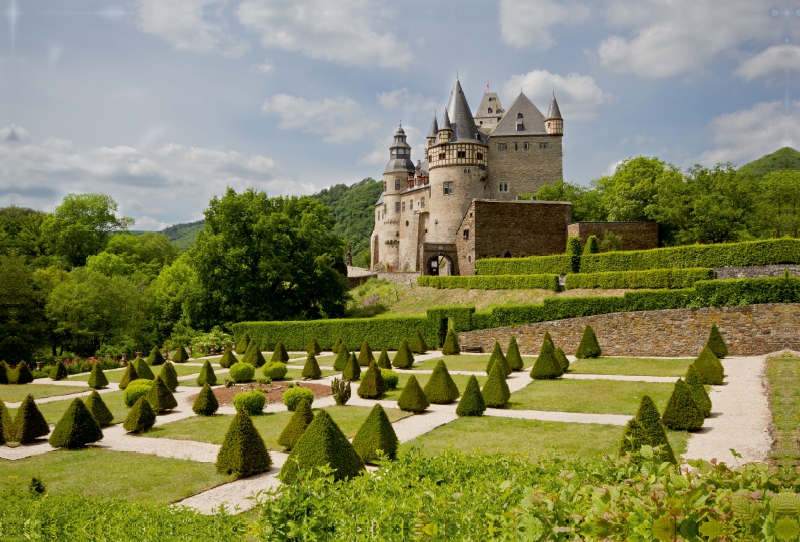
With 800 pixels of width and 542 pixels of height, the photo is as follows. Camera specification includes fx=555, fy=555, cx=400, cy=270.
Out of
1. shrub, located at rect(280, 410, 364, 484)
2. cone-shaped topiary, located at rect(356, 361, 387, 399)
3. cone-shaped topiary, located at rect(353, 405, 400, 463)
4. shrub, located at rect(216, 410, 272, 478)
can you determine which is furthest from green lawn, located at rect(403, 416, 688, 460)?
cone-shaped topiary, located at rect(356, 361, 387, 399)

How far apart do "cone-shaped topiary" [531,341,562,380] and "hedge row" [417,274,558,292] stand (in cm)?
1165

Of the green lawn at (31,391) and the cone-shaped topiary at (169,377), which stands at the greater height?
the cone-shaped topiary at (169,377)

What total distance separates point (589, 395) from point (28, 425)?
1558 cm

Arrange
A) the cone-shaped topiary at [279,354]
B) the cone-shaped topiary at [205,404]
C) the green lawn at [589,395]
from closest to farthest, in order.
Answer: the green lawn at [589,395] < the cone-shaped topiary at [205,404] < the cone-shaped topiary at [279,354]

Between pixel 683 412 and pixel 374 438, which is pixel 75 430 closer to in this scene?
pixel 374 438

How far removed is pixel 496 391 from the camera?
53.3 ft

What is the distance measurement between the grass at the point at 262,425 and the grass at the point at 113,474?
70.4 inches

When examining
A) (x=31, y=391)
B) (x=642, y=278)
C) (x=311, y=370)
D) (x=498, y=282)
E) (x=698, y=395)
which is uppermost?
(x=642, y=278)

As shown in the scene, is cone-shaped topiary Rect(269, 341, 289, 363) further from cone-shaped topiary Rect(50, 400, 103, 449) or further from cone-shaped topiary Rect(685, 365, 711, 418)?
cone-shaped topiary Rect(685, 365, 711, 418)

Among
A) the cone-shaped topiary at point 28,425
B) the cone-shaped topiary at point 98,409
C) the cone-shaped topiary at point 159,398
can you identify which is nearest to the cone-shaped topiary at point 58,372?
the cone-shaped topiary at point 159,398

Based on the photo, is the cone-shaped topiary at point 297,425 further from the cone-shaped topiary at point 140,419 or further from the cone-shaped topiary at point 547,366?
the cone-shaped topiary at point 547,366

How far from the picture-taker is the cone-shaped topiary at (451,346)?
28562 mm

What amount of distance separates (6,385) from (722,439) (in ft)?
93.5

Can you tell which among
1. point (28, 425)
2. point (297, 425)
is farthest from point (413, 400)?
point (28, 425)
